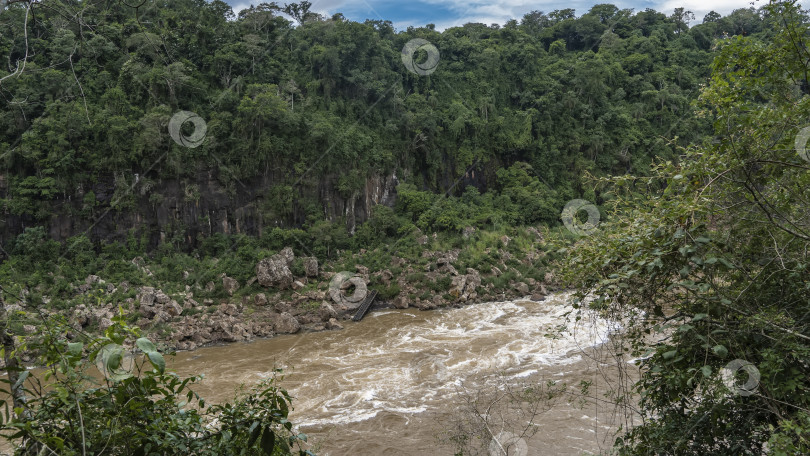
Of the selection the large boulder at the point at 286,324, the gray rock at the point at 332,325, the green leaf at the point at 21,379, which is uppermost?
the green leaf at the point at 21,379

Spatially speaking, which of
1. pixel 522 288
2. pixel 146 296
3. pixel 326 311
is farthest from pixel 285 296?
pixel 522 288

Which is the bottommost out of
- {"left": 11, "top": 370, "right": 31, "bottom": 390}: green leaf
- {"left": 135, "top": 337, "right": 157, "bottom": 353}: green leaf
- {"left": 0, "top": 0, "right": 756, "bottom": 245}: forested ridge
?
{"left": 11, "top": 370, "right": 31, "bottom": 390}: green leaf

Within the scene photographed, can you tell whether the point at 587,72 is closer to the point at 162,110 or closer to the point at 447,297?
the point at 447,297

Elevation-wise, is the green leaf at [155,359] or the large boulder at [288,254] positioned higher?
the green leaf at [155,359]

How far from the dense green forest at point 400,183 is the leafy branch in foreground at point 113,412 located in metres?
0.01

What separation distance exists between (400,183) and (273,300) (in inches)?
333

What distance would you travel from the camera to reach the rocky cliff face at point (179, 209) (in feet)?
49.6

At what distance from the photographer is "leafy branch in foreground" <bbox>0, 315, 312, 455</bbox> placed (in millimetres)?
1567

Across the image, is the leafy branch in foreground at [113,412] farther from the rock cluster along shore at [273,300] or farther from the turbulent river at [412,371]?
the rock cluster along shore at [273,300]

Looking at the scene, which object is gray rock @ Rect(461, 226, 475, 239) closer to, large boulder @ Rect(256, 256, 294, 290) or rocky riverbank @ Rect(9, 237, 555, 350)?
rocky riverbank @ Rect(9, 237, 555, 350)

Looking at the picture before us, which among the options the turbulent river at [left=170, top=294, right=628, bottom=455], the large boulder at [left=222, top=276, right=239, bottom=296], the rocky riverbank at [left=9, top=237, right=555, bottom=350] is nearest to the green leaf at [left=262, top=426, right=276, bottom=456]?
the turbulent river at [left=170, top=294, right=628, bottom=455]

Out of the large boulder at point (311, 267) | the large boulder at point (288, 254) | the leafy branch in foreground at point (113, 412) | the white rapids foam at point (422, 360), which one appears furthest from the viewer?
the large boulder at point (288, 254)

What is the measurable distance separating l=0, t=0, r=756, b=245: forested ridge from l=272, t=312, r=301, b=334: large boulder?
5.05m

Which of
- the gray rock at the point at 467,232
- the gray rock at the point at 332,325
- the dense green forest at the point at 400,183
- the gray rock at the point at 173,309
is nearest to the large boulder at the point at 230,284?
the dense green forest at the point at 400,183
